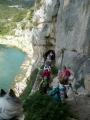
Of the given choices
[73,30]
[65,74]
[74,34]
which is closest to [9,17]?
[73,30]

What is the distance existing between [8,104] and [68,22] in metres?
16.5

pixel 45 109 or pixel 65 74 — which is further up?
pixel 65 74

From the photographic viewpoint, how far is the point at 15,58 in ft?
257

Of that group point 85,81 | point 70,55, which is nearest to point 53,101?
point 85,81

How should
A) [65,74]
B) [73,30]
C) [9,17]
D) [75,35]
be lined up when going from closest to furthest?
[65,74] < [75,35] < [73,30] < [9,17]

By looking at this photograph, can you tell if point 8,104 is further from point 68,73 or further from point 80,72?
point 80,72

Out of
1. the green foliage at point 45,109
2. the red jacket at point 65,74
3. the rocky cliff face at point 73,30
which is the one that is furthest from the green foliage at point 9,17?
the green foliage at point 45,109

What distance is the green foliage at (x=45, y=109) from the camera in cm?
1215

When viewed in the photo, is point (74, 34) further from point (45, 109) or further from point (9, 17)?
point (9, 17)

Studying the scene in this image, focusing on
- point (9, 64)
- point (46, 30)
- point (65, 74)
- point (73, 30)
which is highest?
point (9, 64)

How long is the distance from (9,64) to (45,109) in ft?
197

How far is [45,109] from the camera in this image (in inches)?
492

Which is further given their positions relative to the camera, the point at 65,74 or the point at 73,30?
the point at 73,30

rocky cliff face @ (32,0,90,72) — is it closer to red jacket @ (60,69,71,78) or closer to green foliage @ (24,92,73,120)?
red jacket @ (60,69,71,78)
